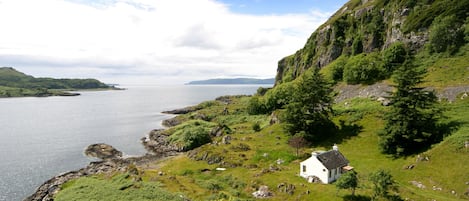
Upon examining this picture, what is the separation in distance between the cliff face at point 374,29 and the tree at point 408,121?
43.4 m

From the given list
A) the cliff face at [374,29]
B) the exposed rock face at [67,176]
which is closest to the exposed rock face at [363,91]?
the cliff face at [374,29]

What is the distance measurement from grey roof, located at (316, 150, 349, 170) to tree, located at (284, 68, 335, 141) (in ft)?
65.0

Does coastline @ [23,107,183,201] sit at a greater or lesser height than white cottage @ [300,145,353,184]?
lesser

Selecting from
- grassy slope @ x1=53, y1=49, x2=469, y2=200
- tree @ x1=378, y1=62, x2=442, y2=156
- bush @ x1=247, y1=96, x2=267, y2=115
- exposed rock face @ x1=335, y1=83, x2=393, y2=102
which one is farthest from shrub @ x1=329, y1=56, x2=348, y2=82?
tree @ x1=378, y1=62, x2=442, y2=156

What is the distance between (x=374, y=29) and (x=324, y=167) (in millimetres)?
82982

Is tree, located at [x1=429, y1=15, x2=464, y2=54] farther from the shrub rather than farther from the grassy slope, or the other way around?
the shrub

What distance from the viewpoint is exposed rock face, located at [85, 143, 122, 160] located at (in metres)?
91.0

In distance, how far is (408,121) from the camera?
57531 mm

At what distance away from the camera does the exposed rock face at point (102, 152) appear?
298 feet

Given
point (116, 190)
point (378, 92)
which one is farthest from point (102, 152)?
point (378, 92)

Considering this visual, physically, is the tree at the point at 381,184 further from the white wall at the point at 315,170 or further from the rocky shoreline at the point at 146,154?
the rocky shoreline at the point at 146,154

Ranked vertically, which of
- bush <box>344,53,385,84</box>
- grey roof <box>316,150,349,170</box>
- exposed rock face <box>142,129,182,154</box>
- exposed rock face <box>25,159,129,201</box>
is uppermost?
bush <box>344,53,385,84</box>

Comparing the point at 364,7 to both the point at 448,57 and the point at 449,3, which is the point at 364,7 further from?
the point at 448,57

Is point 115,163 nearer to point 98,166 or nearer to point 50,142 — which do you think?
point 98,166
